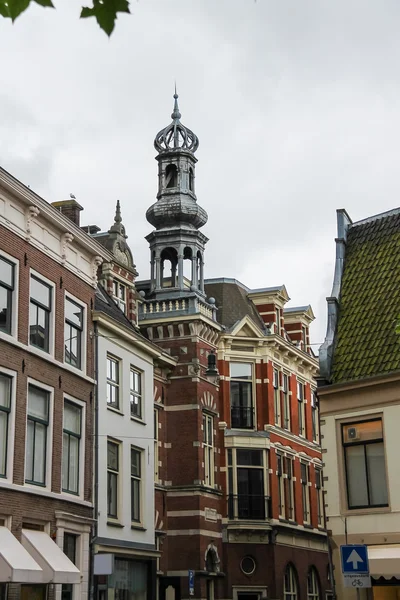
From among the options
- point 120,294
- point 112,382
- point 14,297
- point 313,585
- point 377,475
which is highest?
point 120,294

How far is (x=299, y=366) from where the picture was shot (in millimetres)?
50844

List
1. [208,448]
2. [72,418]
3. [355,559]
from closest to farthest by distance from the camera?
[355,559] → [72,418] → [208,448]

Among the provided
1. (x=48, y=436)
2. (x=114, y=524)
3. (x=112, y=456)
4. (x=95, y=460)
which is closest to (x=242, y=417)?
(x=112, y=456)

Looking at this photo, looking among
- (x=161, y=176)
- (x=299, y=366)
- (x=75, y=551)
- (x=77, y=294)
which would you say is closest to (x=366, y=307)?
(x=77, y=294)

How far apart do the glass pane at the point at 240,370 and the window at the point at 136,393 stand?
12.5 metres

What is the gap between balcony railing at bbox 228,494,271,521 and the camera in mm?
43469

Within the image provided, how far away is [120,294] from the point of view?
3988 cm

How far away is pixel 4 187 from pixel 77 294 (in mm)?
5143

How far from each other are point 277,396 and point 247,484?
5164 millimetres

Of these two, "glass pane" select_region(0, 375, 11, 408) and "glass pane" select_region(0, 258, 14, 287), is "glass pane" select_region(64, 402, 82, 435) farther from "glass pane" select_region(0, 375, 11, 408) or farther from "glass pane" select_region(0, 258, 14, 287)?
"glass pane" select_region(0, 258, 14, 287)

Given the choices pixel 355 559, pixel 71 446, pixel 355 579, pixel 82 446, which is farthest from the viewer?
pixel 82 446

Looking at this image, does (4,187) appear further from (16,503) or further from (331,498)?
(331,498)

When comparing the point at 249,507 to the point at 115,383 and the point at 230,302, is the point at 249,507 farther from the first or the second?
the point at 115,383

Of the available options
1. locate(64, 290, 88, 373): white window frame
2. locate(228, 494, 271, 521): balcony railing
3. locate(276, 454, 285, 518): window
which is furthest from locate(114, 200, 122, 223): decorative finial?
Answer: locate(64, 290, 88, 373): white window frame
